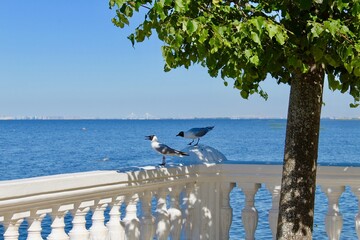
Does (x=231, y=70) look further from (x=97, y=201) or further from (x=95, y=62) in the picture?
(x=95, y=62)

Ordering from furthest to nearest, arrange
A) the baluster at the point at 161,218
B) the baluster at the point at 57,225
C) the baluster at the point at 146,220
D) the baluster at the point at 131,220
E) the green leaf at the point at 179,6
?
the baluster at the point at 161,218
the baluster at the point at 146,220
the baluster at the point at 131,220
the baluster at the point at 57,225
the green leaf at the point at 179,6

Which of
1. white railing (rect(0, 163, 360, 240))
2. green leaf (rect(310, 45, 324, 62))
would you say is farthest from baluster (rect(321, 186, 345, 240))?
green leaf (rect(310, 45, 324, 62))

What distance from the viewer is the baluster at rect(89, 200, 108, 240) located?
3611 mm

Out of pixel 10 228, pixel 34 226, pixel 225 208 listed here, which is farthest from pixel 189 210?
pixel 10 228

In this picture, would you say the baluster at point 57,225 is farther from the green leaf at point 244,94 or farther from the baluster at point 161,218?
the green leaf at point 244,94

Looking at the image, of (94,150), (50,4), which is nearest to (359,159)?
(94,150)

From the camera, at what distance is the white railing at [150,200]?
314cm

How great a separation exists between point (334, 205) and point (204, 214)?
85 centimetres

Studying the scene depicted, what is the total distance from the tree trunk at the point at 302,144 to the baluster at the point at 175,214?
84cm

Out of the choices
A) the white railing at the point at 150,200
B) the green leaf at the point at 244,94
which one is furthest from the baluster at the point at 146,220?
the green leaf at the point at 244,94

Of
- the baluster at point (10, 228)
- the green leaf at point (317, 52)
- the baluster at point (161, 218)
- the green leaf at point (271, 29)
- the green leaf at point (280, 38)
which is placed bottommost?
the baluster at point (161, 218)

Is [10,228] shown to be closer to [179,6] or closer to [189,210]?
[179,6]

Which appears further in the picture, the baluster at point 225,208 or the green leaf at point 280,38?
the baluster at point 225,208

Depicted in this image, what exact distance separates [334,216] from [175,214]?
0.98 meters
